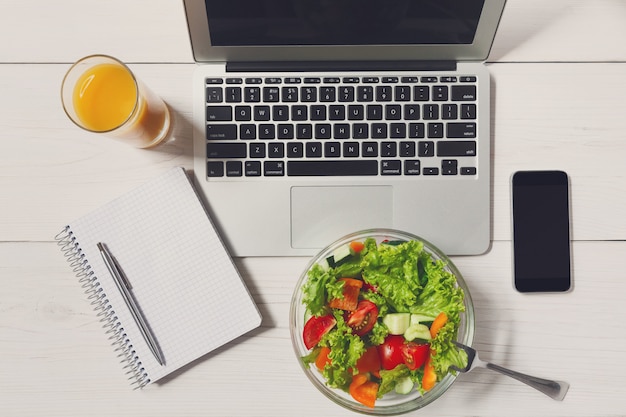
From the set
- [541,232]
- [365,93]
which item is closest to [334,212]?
[365,93]

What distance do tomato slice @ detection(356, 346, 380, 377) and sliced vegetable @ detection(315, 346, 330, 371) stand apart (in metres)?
0.04

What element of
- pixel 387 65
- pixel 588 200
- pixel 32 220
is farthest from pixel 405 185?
pixel 32 220

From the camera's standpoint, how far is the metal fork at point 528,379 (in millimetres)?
703

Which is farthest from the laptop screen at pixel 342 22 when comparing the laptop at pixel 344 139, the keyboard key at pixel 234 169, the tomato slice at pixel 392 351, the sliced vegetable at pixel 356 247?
the tomato slice at pixel 392 351

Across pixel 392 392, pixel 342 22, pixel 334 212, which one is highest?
pixel 342 22

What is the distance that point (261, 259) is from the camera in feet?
2.51

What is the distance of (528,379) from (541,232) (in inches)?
7.5

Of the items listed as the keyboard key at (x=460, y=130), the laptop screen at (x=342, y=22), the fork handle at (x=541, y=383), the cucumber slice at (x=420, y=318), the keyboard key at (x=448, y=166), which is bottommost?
the fork handle at (x=541, y=383)

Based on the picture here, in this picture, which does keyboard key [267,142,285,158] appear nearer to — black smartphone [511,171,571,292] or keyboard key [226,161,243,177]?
keyboard key [226,161,243,177]

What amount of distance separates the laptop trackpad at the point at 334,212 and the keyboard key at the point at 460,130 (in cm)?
10

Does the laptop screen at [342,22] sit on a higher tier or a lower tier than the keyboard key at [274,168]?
higher

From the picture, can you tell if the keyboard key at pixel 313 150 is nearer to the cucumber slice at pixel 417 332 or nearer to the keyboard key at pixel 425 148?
the keyboard key at pixel 425 148

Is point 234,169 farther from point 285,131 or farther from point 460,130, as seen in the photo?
point 460,130

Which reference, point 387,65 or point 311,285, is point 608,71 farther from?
point 311,285
